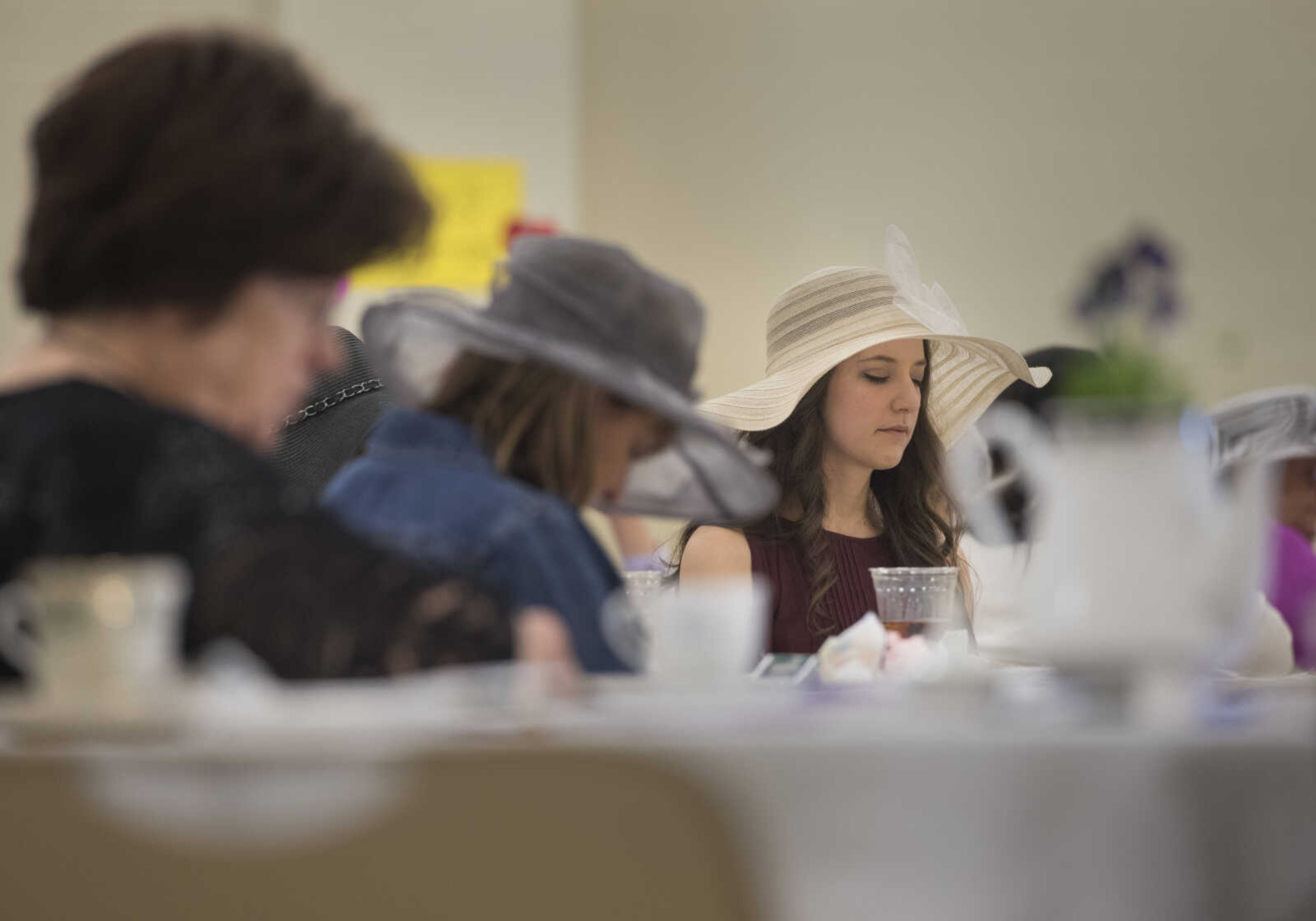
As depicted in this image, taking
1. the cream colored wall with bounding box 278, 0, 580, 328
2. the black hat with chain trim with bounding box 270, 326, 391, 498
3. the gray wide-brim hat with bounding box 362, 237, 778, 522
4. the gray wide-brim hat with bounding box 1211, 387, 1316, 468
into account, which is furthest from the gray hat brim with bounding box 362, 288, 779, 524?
the cream colored wall with bounding box 278, 0, 580, 328

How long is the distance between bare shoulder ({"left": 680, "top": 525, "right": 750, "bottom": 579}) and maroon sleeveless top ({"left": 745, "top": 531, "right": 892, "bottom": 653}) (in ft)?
0.08

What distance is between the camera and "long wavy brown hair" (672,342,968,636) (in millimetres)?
2422

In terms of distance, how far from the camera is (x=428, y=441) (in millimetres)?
1270

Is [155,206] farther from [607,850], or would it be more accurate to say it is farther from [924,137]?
[924,137]

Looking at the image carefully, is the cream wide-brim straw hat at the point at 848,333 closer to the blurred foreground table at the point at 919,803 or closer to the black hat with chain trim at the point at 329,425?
the black hat with chain trim at the point at 329,425

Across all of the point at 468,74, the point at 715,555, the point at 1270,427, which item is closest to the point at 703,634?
the point at 715,555

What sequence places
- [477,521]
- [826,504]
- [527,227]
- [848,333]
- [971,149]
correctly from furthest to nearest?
[971,149]
[527,227]
[826,504]
[848,333]
[477,521]

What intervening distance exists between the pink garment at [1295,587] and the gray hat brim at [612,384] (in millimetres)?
1320

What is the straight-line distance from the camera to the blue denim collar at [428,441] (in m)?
1.25

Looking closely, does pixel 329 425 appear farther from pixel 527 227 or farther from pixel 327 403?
pixel 527 227

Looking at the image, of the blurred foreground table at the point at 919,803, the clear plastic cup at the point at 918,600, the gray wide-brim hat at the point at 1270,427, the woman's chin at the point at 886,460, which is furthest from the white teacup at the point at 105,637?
the gray wide-brim hat at the point at 1270,427

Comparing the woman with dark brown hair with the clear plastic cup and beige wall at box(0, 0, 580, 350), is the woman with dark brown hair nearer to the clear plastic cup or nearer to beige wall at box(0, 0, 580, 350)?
the clear plastic cup

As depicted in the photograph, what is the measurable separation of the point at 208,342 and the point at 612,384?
14.7 inches

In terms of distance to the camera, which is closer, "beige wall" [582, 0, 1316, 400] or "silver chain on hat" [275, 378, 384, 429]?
"silver chain on hat" [275, 378, 384, 429]
